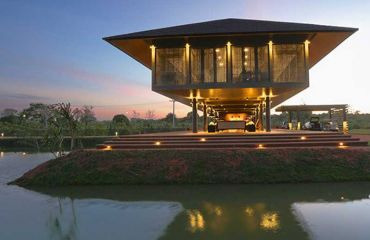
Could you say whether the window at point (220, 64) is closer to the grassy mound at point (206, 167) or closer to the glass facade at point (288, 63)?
the glass facade at point (288, 63)

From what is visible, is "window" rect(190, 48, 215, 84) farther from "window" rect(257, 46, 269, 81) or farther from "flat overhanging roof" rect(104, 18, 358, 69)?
"window" rect(257, 46, 269, 81)

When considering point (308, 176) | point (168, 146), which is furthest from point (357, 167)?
point (168, 146)

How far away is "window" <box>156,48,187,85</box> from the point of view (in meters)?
20.5

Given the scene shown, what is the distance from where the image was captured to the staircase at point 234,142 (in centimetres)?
1655

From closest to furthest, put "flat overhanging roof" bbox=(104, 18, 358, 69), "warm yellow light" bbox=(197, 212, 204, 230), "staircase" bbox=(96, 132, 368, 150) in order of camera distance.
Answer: "warm yellow light" bbox=(197, 212, 204, 230) < "staircase" bbox=(96, 132, 368, 150) < "flat overhanging roof" bbox=(104, 18, 358, 69)

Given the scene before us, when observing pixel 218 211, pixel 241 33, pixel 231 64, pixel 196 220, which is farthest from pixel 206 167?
pixel 241 33

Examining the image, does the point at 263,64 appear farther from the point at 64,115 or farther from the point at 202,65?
the point at 64,115

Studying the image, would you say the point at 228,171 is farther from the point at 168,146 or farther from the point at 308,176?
the point at 168,146

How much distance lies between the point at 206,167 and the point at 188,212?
5.17 m

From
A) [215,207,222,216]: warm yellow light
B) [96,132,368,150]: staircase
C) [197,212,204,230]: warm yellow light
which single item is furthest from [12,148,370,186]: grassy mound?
[197,212,204,230]: warm yellow light

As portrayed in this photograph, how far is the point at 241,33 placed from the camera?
62.7 ft

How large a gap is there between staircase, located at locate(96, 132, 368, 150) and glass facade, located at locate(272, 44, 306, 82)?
3306 mm

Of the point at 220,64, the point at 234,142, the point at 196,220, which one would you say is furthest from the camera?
the point at 220,64

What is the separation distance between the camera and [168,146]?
16734 mm
